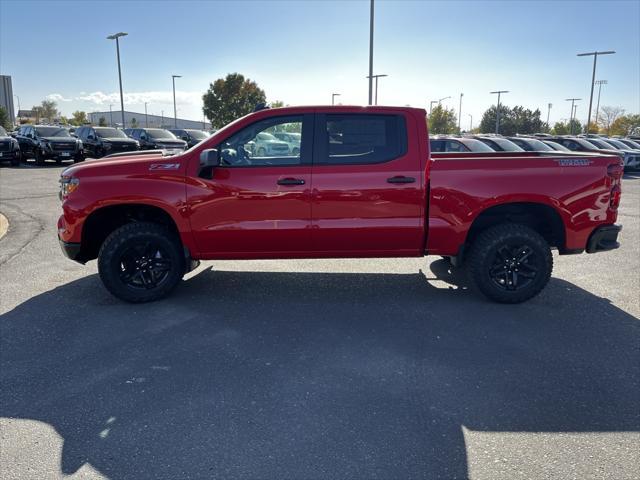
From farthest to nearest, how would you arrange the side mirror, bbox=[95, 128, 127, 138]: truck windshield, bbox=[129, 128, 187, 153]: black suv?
bbox=[95, 128, 127, 138]: truck windshield → bbox=[129, 128, 187, 153]: black suv → the side mirror

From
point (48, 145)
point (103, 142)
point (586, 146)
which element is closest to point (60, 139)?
point (48, 145)

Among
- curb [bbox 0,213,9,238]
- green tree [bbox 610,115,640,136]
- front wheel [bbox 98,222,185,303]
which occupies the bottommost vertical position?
curb [bbox 0,213,9,238]

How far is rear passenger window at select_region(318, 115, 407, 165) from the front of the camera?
203 inches

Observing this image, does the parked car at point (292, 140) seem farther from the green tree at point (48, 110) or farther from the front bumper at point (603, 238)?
the green tree at point (48, 110)

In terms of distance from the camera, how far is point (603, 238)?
17.8 feet

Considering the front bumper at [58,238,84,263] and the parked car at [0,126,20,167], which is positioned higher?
the parked car at [0,126,20,167]

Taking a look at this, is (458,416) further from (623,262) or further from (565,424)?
(623,262)

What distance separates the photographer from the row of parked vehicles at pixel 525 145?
1333 centimetres

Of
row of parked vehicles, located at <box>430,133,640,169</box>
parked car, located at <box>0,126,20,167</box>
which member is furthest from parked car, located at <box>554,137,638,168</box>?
parked car, located at <box>0,126,20,167</box>

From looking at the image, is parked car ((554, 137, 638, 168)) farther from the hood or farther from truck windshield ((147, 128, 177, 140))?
the hood

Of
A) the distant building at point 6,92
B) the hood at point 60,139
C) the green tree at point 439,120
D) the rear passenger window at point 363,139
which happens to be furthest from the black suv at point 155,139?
the distant building at point 6,92

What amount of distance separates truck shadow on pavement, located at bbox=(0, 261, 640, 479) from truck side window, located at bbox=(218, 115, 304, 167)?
1453mm

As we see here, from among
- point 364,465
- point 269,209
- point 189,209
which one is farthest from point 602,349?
point 189,209

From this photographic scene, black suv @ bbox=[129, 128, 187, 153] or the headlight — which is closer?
the headlight
